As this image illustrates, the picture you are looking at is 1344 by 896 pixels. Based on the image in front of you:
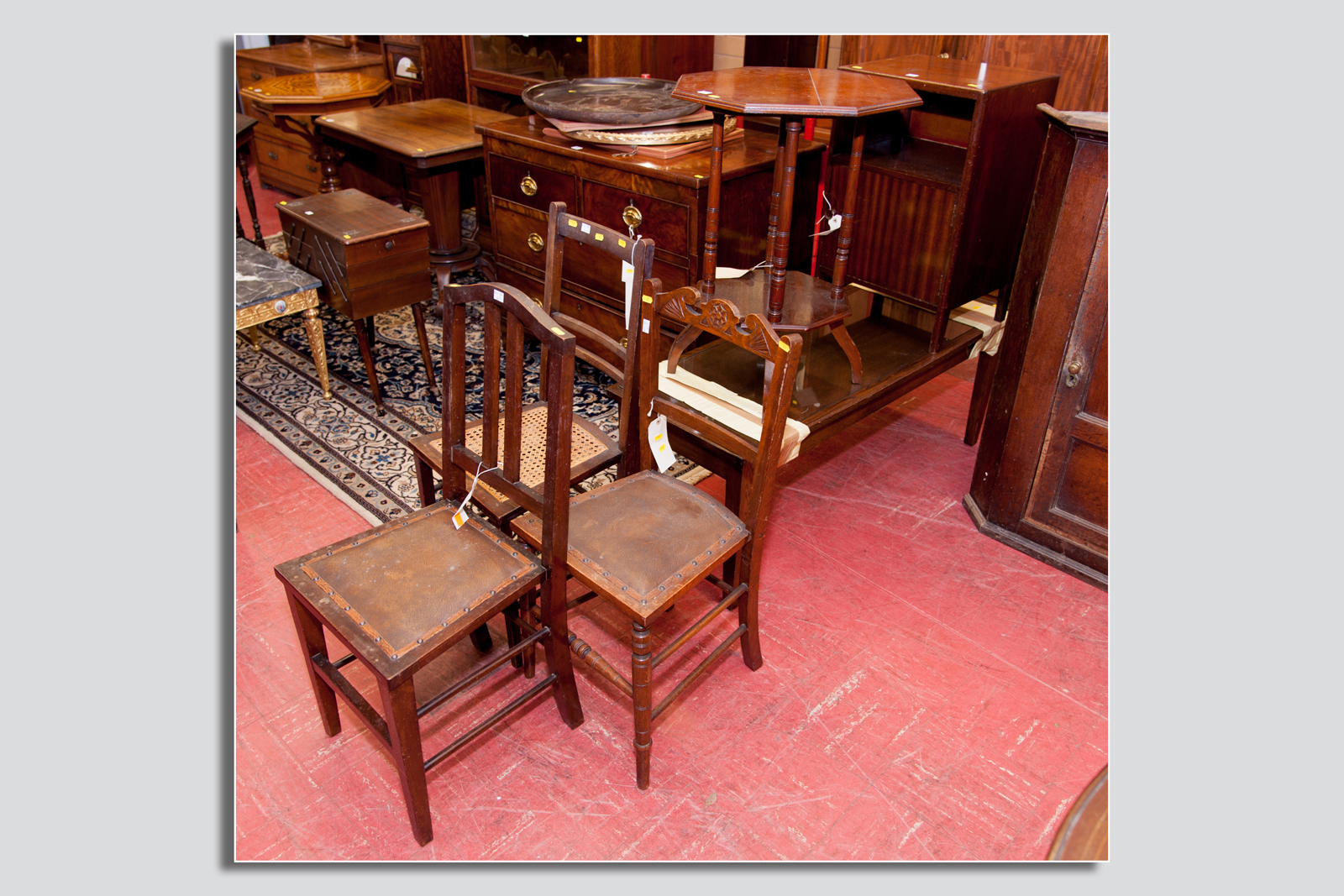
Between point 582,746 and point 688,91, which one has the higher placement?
point 688,91

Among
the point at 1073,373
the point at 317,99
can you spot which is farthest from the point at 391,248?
the point at 1073,373

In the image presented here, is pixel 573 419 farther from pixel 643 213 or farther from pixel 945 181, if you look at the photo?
pixel 945 181

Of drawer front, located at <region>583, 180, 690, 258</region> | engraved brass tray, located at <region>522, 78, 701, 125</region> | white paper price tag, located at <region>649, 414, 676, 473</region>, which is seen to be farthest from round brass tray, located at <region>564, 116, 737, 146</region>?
white paper price tag, located at <region>649, 414, 676, 473</region>

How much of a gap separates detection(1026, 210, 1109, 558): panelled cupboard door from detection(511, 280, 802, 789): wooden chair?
102cm

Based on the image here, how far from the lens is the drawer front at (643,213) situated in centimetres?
290

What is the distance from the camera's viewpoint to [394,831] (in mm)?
1799

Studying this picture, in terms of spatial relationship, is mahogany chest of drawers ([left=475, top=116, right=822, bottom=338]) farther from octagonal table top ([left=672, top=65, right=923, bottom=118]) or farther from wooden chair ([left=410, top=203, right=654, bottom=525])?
wooden chair ([left=410, top=203, right=654, bottom=525])

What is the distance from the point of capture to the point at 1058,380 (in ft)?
8.02

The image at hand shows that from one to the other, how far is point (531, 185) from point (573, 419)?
144 cm

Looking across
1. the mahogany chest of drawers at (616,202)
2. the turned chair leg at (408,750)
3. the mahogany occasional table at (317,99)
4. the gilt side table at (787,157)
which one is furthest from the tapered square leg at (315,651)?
the mahogany occasional table at (317,99)

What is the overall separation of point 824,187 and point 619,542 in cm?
162

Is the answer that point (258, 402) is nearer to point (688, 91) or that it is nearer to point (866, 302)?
point (688, 91)

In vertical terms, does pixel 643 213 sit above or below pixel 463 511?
above

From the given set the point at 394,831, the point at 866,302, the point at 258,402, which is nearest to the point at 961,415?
the point at 866,302
